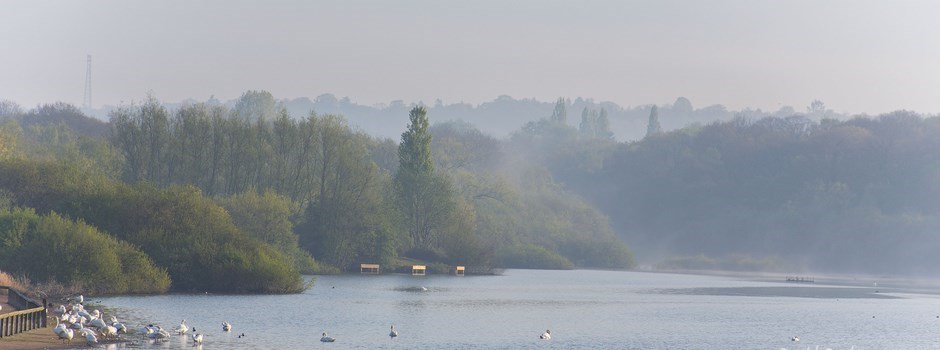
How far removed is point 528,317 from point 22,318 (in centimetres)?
2923

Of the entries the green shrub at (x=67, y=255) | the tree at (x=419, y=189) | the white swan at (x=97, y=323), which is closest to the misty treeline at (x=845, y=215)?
the tree at (x=419, y=189)

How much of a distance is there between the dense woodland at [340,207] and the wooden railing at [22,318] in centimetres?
1666

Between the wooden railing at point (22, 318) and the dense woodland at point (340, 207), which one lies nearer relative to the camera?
the wooden railing at point (22, 318)

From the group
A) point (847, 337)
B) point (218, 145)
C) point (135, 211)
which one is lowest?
point (847, 337)

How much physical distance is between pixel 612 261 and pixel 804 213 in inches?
1711

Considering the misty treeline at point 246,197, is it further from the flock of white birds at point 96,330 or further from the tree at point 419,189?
the flock of white birds at point 96,330

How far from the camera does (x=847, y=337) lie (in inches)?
2452

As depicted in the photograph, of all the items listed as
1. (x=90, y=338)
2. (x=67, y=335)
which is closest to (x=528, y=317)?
(x=90, y=338)

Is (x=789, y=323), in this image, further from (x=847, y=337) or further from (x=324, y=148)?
(x=324, y=148)

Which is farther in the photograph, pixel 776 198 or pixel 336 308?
pixel 776 198

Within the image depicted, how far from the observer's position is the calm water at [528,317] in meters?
53.5

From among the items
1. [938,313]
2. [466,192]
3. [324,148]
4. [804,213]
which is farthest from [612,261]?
[938,313]

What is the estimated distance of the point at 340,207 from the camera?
11056 cm

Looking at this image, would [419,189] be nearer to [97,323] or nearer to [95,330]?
[97,323]
